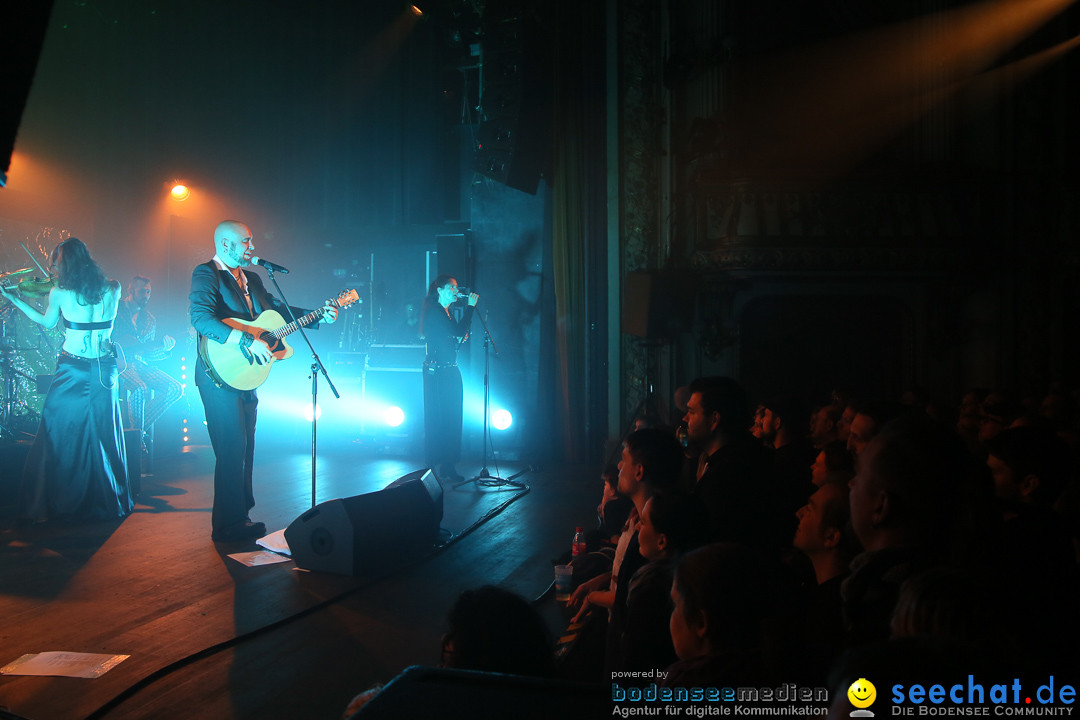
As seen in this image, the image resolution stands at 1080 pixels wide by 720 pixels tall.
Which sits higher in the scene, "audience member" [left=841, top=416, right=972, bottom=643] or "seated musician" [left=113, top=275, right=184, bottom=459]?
"seated musician" [left=113, top=275, right=184, bottom=459]

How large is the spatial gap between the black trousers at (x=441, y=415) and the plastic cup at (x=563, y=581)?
3.44 metres

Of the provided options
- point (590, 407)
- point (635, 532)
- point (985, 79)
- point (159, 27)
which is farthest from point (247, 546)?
point (985, 79)

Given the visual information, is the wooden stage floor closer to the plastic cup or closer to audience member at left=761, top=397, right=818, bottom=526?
the plastic cup

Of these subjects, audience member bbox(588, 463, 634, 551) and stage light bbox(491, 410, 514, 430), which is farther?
stage light bbox(491, 410, 514, 430)

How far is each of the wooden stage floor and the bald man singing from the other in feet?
0.89

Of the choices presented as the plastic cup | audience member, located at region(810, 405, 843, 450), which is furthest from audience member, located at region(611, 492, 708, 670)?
audience member, located at region(810, 405, 843, 450)

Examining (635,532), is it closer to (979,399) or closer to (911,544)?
(911,544)

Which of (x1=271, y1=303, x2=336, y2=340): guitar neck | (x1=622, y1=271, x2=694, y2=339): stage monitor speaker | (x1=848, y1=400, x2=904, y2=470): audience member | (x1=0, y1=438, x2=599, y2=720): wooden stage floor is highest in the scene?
(x1=622, y1=271, x2=694, y2=339): stage monitor speaker

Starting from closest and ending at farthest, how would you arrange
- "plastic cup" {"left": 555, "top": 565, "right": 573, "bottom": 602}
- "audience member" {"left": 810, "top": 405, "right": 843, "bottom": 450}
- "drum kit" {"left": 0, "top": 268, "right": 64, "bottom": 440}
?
"plastic cup" {"left": 555, "top": 565, "right": 573, "bottom": 602} → "audience member" {"left": 810, "top": 405, "right": 843, "bottom": 450} → "drum kit" {"left": 0, "top": 268, "right": 64, "bottom": 440}

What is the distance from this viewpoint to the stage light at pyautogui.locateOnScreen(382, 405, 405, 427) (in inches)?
365

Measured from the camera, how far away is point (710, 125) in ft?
25.7

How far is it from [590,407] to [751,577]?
6.89 m

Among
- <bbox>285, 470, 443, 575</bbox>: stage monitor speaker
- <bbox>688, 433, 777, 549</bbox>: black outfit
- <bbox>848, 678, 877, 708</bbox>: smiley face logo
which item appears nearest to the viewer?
<bbox>848, 678, 877, 708</bbox>: smiley face logo

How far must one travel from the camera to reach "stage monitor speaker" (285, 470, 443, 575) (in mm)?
3914
